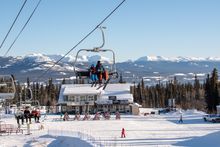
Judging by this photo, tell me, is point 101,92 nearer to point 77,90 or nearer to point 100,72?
point 77,90

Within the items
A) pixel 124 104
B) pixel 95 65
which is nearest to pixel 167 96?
pixel 124 104

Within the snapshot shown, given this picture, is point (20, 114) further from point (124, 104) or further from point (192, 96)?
point (192, 96)

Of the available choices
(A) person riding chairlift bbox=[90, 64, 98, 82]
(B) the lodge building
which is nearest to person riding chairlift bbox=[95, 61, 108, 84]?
(A) person riding chairlift bbox=[90, 64, 98, 82]

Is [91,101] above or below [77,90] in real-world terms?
below

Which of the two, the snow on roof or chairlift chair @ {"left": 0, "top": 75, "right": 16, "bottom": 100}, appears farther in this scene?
the snow on roof

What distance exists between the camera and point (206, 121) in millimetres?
58656

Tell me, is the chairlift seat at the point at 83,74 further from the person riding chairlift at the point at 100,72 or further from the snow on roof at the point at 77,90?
the snow on roof at the point at 77,90

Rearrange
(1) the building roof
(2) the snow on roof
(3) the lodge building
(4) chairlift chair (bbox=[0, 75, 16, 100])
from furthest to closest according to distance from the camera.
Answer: (2) the snow on roof
(1) the building roof
(3) the lodge building
(4) chairlift chair (bbox=[0, 75, 16, 100])

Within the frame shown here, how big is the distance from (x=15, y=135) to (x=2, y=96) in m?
9.70

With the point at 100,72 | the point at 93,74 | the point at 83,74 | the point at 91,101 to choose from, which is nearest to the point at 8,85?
the point at 83,74

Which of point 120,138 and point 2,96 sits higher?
point 2,96

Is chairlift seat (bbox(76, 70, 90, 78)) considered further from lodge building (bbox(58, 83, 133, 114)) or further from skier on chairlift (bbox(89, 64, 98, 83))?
lodge building (bbox(58, 83, 133, 114))

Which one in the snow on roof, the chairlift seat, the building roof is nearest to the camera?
the chairlift seat

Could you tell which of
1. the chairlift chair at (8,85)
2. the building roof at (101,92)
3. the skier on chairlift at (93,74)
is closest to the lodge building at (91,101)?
the building roof at (101,92)
